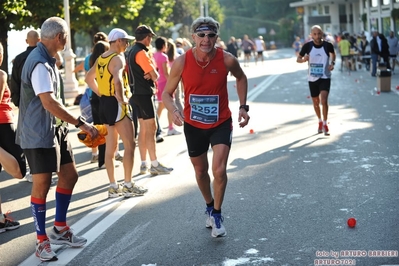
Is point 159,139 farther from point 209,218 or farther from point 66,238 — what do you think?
point 66,238

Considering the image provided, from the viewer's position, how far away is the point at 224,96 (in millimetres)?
6828

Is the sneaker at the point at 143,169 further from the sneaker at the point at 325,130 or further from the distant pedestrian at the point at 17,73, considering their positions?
the sneaker at the point at 325,130

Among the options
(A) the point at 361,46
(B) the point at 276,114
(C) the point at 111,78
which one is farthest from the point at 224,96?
(A) the point at 361,46

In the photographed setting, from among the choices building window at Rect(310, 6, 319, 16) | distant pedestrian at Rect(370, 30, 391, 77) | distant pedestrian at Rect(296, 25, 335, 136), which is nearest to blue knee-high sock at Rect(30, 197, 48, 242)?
distant pedestrian at Rect(296, 25, 335, 136)

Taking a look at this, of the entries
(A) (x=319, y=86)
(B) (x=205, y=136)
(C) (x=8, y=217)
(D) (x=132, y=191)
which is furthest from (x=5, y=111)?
(A) (x=319, y=86)

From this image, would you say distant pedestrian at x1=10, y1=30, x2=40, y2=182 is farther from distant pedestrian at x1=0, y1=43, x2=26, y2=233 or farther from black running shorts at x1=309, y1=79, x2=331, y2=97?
black running shorts at x1=309, y1=79, x2=331, y2=97

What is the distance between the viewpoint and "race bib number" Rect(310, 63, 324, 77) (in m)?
13.1

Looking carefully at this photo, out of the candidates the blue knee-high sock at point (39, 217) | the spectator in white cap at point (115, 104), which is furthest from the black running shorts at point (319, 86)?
the blue knee-high sock at point (39, 217)

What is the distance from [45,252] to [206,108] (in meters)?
1.83

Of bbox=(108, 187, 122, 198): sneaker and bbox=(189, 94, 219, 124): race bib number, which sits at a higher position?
bbox=(189, 94, 219, 124): race bib number

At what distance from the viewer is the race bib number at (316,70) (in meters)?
13.1

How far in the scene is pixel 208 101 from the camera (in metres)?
6.74

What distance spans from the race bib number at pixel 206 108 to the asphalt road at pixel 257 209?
103 cm

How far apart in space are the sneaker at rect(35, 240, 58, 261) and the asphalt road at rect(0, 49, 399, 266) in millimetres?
71
